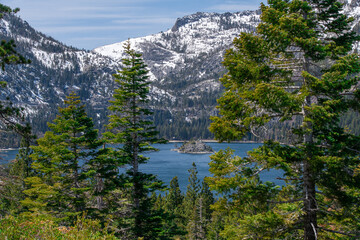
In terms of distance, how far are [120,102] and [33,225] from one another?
14736 millimetres

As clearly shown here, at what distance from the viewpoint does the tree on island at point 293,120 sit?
930 cm

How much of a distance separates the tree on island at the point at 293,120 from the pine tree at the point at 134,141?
11.0m

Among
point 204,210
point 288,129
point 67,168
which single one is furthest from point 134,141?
point 204,210

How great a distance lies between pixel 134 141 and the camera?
21188 mm

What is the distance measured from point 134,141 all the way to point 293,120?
13245 mm

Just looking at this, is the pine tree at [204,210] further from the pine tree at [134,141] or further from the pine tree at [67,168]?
the pine tree at [67,168]

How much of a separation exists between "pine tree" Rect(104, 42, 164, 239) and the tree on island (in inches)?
433

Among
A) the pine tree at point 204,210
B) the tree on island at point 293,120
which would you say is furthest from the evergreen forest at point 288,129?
the pine tree at point 204,210

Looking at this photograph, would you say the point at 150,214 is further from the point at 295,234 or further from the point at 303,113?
the point at 303,113

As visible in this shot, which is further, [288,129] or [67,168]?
[67,168]

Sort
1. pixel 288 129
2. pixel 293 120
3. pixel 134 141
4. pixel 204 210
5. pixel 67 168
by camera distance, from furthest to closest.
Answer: pixel 204 210 < pixel 134 141 < pixel 67 168 < pixel 288 129 < pixel 293 120

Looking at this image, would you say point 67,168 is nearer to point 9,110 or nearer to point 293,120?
point 9,110

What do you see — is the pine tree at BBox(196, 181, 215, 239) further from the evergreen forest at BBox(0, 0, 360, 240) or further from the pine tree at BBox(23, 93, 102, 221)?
the evergreen forest at BBox(0, 0, 360, 240)

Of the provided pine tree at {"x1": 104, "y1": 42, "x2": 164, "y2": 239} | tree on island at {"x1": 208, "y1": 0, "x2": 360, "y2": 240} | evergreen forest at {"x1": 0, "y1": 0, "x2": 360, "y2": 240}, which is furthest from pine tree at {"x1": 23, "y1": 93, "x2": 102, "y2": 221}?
tree on island at {"x1": 208, "y1": 0, "x2": 360, "y2": 240}
